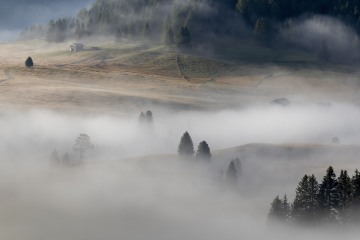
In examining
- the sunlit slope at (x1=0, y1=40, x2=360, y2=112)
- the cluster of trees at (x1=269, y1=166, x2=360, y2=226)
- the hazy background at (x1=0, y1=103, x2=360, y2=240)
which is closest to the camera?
the cluster of trees at (x1=269, y1=166, x2=360, y2=226)

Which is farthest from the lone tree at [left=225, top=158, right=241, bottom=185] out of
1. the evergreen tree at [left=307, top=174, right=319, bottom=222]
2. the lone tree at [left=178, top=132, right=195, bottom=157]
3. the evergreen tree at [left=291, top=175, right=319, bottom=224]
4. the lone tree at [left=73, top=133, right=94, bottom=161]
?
the lone tree at [left=73, top=133, right=94, bottom=161]

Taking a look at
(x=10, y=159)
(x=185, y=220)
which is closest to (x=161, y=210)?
(x=185, y=220)

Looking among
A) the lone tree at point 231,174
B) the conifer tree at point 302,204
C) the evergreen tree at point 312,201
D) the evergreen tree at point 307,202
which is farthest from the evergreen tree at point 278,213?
the lone tree at point 231,174

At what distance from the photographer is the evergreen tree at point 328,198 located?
5844cm

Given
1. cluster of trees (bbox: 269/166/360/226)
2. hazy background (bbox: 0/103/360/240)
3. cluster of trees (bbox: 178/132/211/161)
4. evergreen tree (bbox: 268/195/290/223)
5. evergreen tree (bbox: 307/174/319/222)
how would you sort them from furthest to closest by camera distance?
cluster of trees (bbox: 178/132/211/161) < hazy background (bbox: 0/103/360/240) < evergreen tree (bbox: 268/195/290/223) < evergreen tree (bbox: 307/174/319/222) < cluster of trees (bbox: 269/166/360/226)

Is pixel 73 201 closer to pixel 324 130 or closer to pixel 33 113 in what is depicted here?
pixel 33 113

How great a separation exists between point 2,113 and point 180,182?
211 ft

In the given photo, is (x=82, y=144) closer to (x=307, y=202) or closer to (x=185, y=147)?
(x=185, y=147)

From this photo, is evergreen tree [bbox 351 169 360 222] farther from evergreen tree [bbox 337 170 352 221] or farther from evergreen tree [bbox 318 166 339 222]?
evergreen tree [bbox 318 166 339 222]

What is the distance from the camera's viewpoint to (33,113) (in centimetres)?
13012

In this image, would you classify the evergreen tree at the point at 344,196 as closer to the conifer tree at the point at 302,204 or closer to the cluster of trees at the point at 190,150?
the conifer tree at the point at 302,204

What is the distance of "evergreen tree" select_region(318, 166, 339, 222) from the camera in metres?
58.4

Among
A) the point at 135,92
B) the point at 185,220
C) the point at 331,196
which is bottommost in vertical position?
the point at 185,220

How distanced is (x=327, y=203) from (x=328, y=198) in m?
0.56
